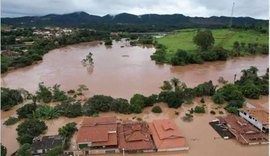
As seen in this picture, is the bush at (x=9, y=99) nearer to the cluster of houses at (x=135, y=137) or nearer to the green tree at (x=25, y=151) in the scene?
the cluster of houses at (x=135, y=137)

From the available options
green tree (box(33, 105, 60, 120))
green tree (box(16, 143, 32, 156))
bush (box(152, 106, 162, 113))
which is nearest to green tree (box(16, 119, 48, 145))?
green tree (box(16, 143, 32, 156))

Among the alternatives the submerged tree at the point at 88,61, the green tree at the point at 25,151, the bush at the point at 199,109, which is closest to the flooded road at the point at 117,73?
the submerged tree at the point at 88,61

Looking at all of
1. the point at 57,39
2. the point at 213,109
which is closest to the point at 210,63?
the point at 213,109

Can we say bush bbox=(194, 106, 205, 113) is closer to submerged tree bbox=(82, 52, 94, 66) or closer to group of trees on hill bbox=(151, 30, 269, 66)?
group of trees on hill bbox=(151, 30, 269, 66)

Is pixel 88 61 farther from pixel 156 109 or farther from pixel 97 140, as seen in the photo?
pixel 97 140

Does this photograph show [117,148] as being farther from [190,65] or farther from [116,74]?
[190,65]

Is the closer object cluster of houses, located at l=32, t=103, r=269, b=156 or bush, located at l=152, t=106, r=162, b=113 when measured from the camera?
cluster of houses, located at l=32, t=103, r=269, b=156

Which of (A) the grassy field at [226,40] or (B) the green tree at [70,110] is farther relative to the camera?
(A) the grassy field at [226,40]
